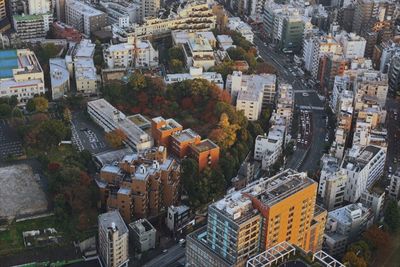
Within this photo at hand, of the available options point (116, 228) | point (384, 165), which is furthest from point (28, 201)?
point (384, 165)

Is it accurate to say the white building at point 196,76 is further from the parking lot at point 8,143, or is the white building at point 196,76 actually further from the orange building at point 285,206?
the orange building at point 285,206

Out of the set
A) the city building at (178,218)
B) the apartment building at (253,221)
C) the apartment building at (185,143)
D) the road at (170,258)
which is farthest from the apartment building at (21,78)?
the apartment building at (253,221)

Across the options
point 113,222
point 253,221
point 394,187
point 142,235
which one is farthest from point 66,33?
point 253,221

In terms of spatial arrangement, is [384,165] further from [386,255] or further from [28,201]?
[28,201]

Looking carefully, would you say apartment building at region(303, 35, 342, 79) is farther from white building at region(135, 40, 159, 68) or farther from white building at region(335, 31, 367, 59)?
white building at region(135, 40, 159, 68)

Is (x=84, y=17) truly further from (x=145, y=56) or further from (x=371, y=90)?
(x=371, y=90)

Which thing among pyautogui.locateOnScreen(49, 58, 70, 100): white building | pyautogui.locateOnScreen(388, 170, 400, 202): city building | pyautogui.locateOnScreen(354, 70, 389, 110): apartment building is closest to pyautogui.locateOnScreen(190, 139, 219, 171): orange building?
pyautogui.locateOnScreen(388, 170, 400, 202): city building
